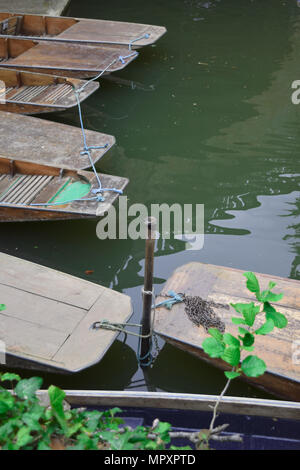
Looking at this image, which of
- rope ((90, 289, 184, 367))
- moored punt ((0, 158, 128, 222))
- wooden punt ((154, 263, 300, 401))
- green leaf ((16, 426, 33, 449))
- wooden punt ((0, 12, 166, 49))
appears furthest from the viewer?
wooden punt ((0, 12, 166, 49))

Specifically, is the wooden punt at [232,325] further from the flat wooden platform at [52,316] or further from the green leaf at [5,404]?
the green leaf at [5,404]

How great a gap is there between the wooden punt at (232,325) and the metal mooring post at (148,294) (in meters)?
0.12

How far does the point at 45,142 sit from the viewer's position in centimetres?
618

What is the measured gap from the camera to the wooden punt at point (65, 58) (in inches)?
305

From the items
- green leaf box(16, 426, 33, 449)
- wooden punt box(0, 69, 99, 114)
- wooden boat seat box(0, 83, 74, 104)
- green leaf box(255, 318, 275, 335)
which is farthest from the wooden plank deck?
green leaf box(16, 426, 33, 449)

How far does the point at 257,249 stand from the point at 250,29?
7.46m

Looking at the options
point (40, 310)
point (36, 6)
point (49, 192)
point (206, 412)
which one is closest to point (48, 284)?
point (40, 310)

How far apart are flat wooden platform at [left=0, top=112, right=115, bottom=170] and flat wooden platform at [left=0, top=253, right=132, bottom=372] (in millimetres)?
1652

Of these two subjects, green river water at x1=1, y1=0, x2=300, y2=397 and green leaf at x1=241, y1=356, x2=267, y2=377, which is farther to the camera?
green river water at x1=1, y1=0, x2=300, y2=397

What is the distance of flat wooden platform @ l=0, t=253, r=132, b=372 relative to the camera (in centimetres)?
369

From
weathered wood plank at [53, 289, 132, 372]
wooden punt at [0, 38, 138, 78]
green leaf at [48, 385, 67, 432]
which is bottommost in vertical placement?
weathered wood plank at [53, 289, 132, 372]

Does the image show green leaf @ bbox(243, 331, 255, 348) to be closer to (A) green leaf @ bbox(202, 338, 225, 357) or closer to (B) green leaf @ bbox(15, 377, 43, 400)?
(A) green leaf @ bbox(202, 338, 225, 357)

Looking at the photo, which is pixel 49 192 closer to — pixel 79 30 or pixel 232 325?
pixel 232 325

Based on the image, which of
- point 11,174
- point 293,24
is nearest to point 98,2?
point 293,24
